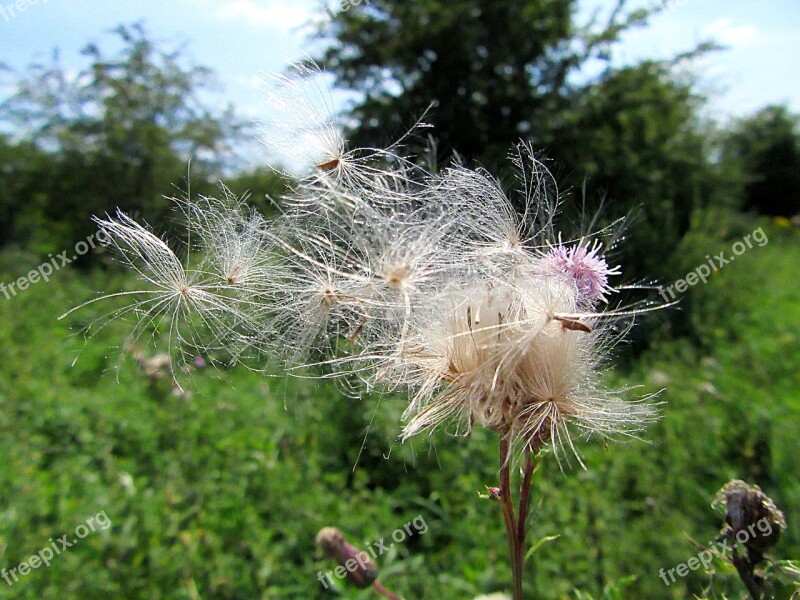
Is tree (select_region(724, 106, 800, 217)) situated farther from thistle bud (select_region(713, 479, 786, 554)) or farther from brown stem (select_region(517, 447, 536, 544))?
brown stem (select_region(517, 447, 536, 544))

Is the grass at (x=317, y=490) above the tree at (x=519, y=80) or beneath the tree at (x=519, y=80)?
beneath

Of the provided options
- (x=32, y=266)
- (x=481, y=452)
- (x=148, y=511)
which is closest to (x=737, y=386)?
(x=481, y=452)

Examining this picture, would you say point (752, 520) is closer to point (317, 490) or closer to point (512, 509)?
point (512, 509)

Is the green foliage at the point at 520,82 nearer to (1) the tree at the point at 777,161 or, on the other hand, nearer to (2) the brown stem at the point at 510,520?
(2) the brown stem at the point at 510,520

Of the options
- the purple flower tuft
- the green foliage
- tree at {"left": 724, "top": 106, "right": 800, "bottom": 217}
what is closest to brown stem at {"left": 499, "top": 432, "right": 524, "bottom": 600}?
the purple flower tuft

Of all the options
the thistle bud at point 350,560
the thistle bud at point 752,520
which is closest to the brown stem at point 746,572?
the thistle bud at point 752,520

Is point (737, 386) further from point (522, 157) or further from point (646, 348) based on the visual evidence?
point (522, 157)

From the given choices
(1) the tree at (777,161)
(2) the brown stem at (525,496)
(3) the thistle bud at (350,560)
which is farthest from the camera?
(1) the tree at (777,161)
